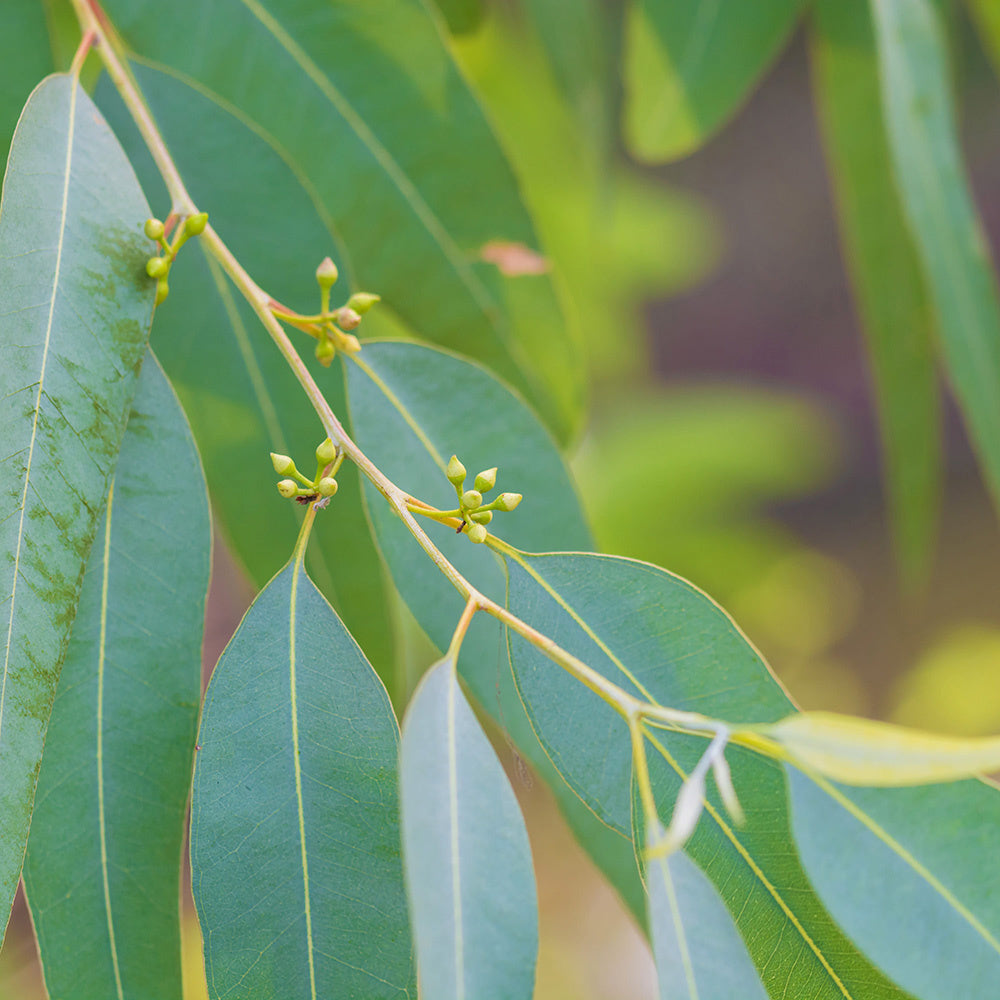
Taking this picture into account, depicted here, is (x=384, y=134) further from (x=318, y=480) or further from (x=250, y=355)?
(x=318, y=480)

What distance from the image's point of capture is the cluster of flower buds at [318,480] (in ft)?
1.40

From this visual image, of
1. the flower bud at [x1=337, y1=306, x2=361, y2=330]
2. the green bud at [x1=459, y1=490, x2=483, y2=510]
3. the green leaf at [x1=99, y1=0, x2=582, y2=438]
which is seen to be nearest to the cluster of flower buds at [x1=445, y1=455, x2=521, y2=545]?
the green bud at [x1=459, y1=490, x2=483, y2=510]

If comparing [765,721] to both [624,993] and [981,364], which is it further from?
[624,993]

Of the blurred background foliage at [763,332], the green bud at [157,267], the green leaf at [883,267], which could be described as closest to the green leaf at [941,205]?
the blurred background foliage at [763,332]

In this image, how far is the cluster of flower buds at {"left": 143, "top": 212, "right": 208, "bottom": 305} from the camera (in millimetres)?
453

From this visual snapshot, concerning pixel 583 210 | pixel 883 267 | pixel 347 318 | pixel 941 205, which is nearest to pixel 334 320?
pixel 347 318

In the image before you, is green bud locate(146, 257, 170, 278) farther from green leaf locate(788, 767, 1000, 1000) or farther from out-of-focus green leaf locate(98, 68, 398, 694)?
green leaf locate(788, 767, 1000, 1000)

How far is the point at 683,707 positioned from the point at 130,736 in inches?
10.4

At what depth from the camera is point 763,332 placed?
4.16 m

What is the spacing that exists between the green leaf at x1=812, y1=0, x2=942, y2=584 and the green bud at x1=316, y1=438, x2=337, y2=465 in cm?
70

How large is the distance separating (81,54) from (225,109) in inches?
4.3

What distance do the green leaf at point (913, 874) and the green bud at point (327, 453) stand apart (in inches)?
9.3

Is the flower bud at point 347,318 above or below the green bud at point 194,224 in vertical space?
below

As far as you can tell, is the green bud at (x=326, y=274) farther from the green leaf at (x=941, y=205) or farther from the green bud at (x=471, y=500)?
the green leaf at (x=941, y=205)
